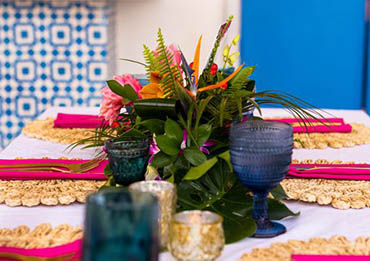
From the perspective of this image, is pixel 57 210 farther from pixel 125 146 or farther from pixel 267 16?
pixel 267 16

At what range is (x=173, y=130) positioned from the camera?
2.97 feet

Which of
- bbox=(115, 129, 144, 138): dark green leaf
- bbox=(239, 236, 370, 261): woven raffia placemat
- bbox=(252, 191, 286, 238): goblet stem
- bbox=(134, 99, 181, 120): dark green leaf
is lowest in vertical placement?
bbox=(239, 236, 370, 261): woven raffia placemat

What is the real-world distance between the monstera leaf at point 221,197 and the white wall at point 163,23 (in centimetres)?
242

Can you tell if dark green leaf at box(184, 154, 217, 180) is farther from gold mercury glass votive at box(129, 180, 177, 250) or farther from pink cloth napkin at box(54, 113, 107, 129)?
pink cloth napkin at box(54, 113, 107, 129)

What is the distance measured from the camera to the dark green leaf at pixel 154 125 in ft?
3.12

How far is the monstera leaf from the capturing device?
2.86 ft

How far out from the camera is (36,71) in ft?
10.5

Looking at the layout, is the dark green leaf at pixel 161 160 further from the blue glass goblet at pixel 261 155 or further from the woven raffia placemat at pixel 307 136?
the woven raffia placemat at pixel 307 136

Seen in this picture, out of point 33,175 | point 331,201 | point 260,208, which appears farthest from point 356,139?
point 33,175

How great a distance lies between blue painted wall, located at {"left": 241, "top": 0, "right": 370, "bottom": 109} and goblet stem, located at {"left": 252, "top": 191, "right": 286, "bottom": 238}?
2.63 metres

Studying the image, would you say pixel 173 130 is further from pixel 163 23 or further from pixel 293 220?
pixel 163 23

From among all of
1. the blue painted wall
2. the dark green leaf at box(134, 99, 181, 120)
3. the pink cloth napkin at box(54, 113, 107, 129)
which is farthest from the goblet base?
the blue painted wall

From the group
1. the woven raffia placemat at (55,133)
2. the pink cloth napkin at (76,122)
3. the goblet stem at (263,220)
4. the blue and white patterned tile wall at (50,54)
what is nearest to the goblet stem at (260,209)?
the goblet stem at (263,220)

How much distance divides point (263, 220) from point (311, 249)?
10 centimetres
